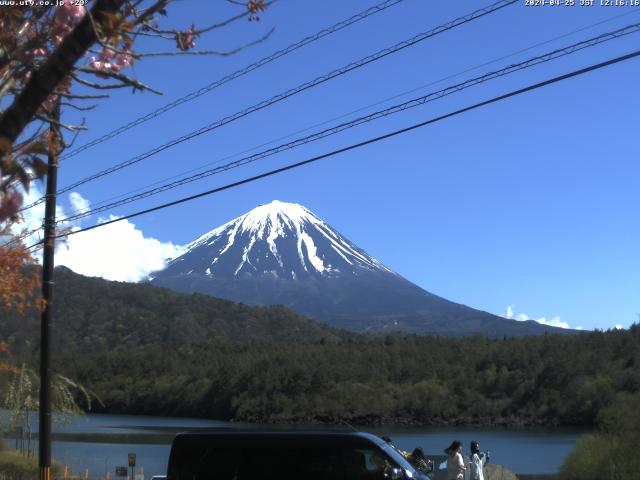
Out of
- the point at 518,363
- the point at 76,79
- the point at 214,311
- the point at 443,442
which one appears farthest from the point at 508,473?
the point at 214,311

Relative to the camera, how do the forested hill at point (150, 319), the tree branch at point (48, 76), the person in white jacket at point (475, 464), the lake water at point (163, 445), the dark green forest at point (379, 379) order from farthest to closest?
the forested hill at point (150, 319) → the dark green forest at point (379, 379) → the lake water at point (163, 445) → the person in white jacket at point (475, 464) → the tree branch at point (48, 76)

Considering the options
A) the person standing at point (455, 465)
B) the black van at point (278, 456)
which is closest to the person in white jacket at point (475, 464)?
the person standing at point (455, 465)

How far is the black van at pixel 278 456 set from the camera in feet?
35.4

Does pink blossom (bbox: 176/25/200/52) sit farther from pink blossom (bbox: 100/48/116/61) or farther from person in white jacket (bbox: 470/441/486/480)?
person in white jacket (bbox: 470/441/486/480)

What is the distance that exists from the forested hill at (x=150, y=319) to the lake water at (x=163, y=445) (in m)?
59.6

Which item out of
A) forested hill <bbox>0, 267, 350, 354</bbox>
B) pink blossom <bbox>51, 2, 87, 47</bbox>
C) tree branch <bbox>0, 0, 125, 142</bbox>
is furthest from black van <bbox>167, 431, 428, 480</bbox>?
forested hill <bbox>0, 267, 350, 354</bbox>

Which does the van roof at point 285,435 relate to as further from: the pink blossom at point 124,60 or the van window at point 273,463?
the pink blossom at point 124,60

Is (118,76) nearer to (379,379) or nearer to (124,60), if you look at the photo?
(124,60)

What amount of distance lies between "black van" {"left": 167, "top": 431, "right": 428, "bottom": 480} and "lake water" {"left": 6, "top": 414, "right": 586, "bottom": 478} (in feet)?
65.2

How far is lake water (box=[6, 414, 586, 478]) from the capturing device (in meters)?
40.0

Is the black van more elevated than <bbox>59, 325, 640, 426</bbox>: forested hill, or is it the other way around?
<bbox>59, 325, 640, 426</bbox>: forested hill

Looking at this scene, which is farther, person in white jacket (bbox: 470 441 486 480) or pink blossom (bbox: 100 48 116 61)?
person in white jacket (bbox: 470 441 486 480)

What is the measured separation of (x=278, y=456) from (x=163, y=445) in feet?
135

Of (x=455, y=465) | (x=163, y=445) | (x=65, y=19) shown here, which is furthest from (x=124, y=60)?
(x=163, y=445)
